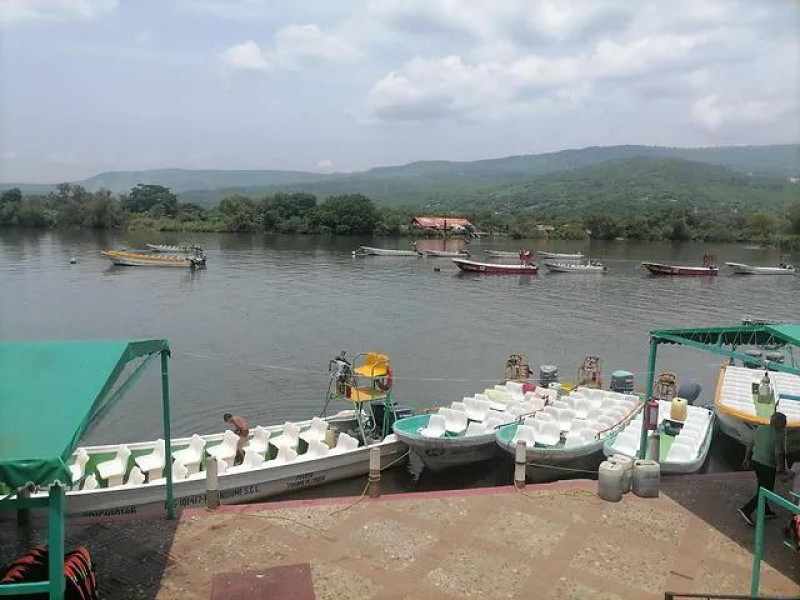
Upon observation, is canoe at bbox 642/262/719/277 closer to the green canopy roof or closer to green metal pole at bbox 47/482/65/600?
the green canopy roof

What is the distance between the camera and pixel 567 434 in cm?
1569

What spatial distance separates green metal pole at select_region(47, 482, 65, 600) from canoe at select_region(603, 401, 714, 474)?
11.0 meters

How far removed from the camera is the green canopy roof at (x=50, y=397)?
234 inches

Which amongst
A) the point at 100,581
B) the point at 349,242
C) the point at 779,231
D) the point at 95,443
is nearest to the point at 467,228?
the point at 349,242

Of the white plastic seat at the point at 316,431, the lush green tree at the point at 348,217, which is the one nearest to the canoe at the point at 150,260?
the lush green tree at the point at 348,217

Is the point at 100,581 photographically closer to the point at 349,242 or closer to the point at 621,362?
the point at 621,362

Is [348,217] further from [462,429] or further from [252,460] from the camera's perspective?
[252,460]

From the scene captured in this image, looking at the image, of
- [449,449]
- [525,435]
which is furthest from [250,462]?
[525,435]

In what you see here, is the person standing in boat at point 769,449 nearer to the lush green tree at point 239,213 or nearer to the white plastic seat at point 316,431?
the white plastic seat at point 316,431

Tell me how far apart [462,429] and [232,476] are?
554 cm

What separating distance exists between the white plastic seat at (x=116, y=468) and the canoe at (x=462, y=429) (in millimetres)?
5628

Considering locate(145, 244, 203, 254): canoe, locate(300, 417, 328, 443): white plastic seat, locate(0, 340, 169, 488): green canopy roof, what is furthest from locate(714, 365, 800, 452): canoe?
locate(145, 244, 203, 254): canoe

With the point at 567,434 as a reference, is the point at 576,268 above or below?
below

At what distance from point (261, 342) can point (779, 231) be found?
111010 mm
